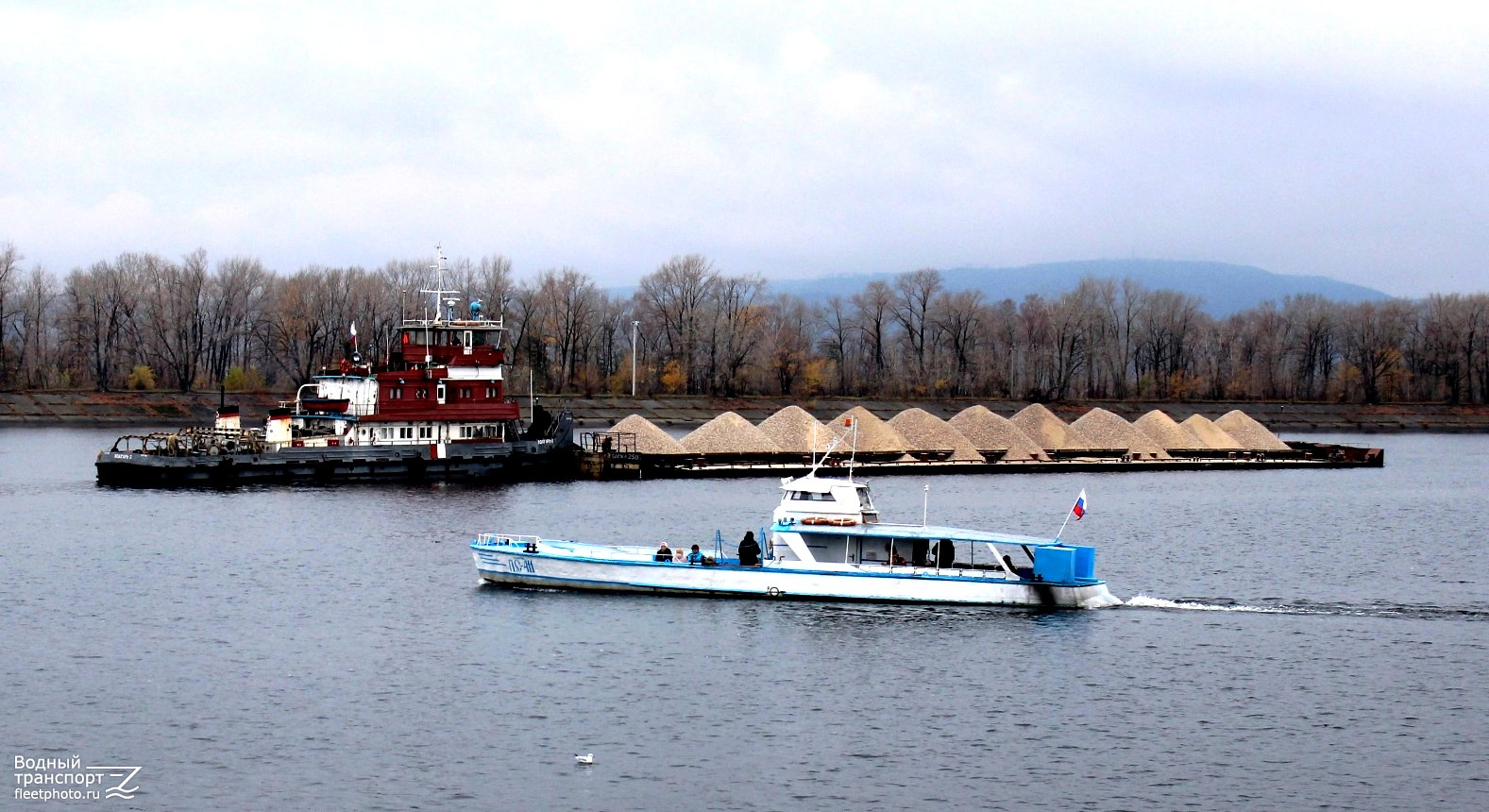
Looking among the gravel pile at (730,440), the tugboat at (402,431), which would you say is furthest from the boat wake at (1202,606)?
the gravel pile at (730,440)

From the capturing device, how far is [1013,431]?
11394 centimetres

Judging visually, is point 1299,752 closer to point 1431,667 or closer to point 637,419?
Answer: point 1431,667

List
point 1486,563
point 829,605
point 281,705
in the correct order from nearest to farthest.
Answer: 1. point 281,705
2. point 829,605
3. point 1486,563

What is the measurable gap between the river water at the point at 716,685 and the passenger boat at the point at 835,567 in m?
0.87

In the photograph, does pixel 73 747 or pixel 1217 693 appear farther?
pixel 1217 693

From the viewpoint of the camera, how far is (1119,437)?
11794cm

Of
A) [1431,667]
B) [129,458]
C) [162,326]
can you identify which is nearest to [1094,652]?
[1431,667]

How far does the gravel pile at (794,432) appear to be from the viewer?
107 meters

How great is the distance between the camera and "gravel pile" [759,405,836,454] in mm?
106625

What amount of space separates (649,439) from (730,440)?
5.68 m

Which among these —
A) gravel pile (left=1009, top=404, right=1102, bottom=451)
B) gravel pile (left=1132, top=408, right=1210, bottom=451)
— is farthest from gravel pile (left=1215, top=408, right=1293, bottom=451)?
gravel pile (left=1009, top=404, right=1102, bottom=451)

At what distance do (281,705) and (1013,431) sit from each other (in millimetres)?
85016

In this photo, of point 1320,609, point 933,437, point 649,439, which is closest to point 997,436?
point 933,437

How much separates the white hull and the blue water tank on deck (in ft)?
1.05
